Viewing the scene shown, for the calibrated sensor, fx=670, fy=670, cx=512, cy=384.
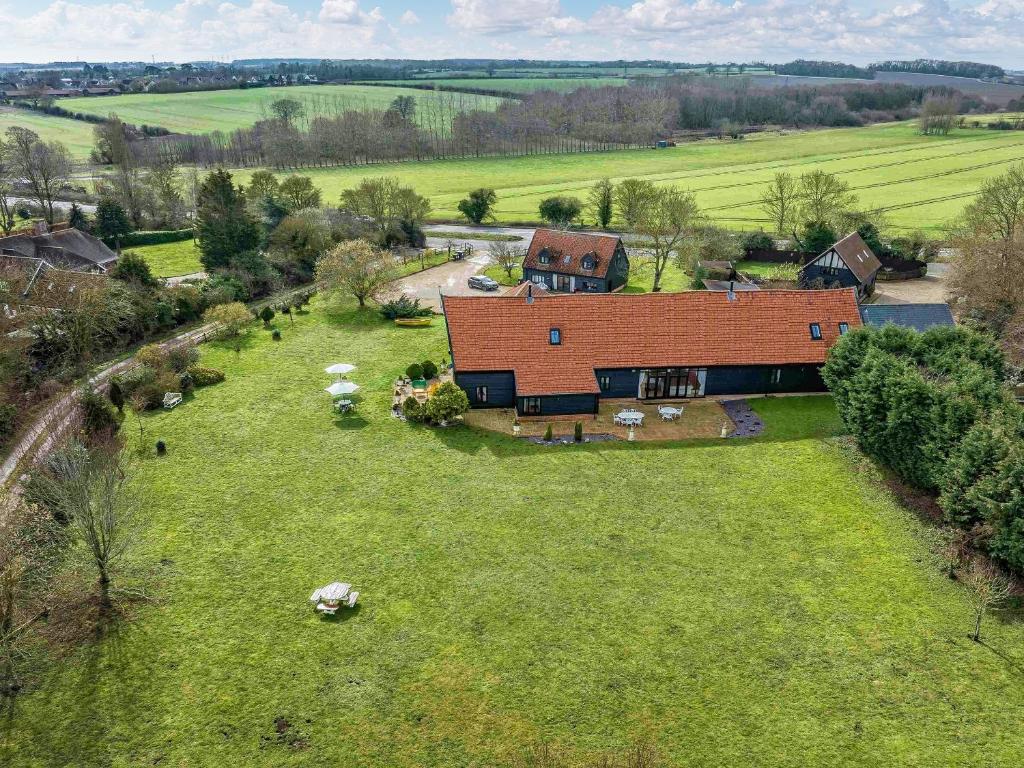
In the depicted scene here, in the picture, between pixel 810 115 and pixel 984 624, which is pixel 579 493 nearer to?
pixel 984 624

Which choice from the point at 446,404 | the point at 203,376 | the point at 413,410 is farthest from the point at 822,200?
the point at 203,376

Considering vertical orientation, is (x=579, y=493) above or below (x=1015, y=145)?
below

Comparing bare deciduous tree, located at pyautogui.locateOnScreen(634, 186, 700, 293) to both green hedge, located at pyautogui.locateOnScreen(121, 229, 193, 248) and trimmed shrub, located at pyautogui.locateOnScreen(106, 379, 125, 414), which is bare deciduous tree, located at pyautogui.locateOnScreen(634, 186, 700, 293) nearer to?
trimmed shrub, located at pyautogui.locateOnScreen(106, 379, 125, 414)

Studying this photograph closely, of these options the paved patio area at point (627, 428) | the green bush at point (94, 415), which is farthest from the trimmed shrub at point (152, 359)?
the paved patio area at point (627, 428)

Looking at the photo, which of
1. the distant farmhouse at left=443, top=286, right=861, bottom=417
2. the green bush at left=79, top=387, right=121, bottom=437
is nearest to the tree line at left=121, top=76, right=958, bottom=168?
the green bush at left=79, top=387, right=121, bottom=437

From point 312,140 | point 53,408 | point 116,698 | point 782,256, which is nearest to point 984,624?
point 116,698

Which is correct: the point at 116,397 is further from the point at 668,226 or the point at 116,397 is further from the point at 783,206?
the point at 783,206
